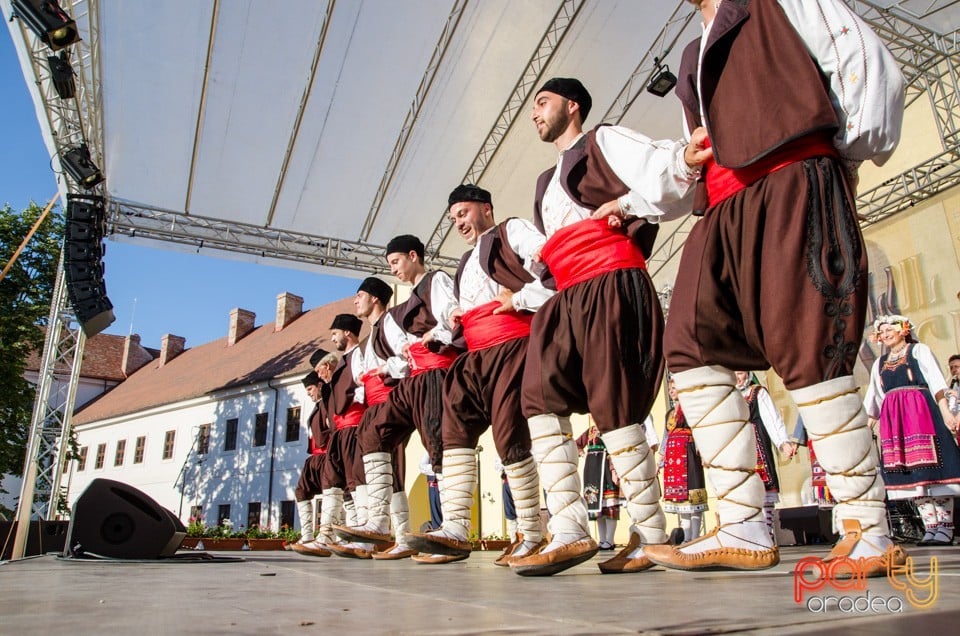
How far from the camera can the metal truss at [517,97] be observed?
7833 millimetres

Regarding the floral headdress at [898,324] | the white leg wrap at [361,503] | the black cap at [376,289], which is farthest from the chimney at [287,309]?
the floral headdress at [898,324]

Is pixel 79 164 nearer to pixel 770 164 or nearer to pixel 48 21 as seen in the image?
pixel 48 21

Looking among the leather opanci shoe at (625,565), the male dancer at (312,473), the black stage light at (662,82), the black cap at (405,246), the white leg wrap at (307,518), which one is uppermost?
the black stage light at (662,82)

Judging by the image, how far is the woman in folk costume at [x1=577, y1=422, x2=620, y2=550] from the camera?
257 inches

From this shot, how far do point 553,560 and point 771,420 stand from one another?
11.6 ft

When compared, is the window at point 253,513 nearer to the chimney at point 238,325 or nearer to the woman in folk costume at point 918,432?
the chimney at point 238,325

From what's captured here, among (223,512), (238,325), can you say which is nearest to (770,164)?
(223,512)

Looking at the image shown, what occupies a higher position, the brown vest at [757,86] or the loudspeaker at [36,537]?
the brown vest at [757,86]

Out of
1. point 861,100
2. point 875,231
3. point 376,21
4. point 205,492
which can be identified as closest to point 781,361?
point 861,100

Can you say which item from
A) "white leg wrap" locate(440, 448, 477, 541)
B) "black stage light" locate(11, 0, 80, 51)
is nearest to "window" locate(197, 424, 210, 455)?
"black stage light" locate(11, 0, 80, 51)

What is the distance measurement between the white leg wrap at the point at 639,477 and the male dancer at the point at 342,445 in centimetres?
291

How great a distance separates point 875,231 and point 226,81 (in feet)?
26.5

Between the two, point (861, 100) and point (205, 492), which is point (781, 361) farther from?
point (205, 492)

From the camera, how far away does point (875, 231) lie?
8430mm
